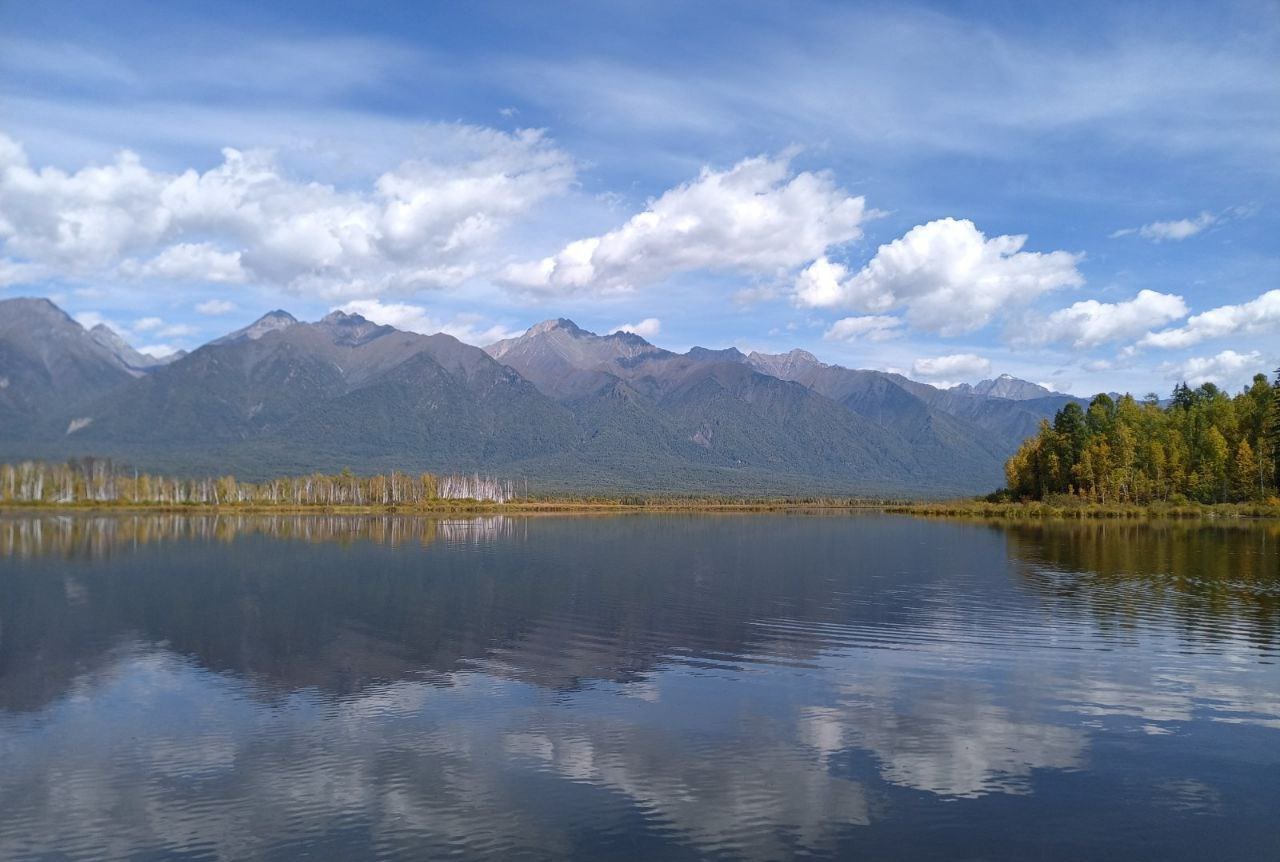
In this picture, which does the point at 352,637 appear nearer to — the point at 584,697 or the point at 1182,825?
the point at 584,697

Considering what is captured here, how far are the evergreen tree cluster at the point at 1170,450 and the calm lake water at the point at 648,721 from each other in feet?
281

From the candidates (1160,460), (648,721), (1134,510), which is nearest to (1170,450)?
(1160,460)

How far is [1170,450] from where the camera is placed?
140000mm

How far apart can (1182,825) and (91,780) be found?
24077mm

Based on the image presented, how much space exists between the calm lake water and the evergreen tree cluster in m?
85.7

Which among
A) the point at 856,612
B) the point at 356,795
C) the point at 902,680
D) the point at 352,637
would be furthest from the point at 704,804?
the point at 856,612

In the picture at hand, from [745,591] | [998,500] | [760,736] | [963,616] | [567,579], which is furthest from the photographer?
[998,500]

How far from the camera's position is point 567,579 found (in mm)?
62375

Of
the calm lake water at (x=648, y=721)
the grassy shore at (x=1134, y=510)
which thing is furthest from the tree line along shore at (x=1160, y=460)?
the calm lake water at (x=648, y=721)

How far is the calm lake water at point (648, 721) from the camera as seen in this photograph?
59.4 feet

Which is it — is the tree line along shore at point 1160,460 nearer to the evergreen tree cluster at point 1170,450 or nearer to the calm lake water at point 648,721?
the evergreen tree cluster at point 1170,450

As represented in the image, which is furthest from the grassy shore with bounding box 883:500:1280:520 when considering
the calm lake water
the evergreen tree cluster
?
the calm lake water

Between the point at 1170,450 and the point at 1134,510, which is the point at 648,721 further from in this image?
the point at 1170,450

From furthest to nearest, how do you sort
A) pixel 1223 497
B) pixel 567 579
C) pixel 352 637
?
1. pixel 1223 497
2. pixel 567 579
3. pixel 352 637
